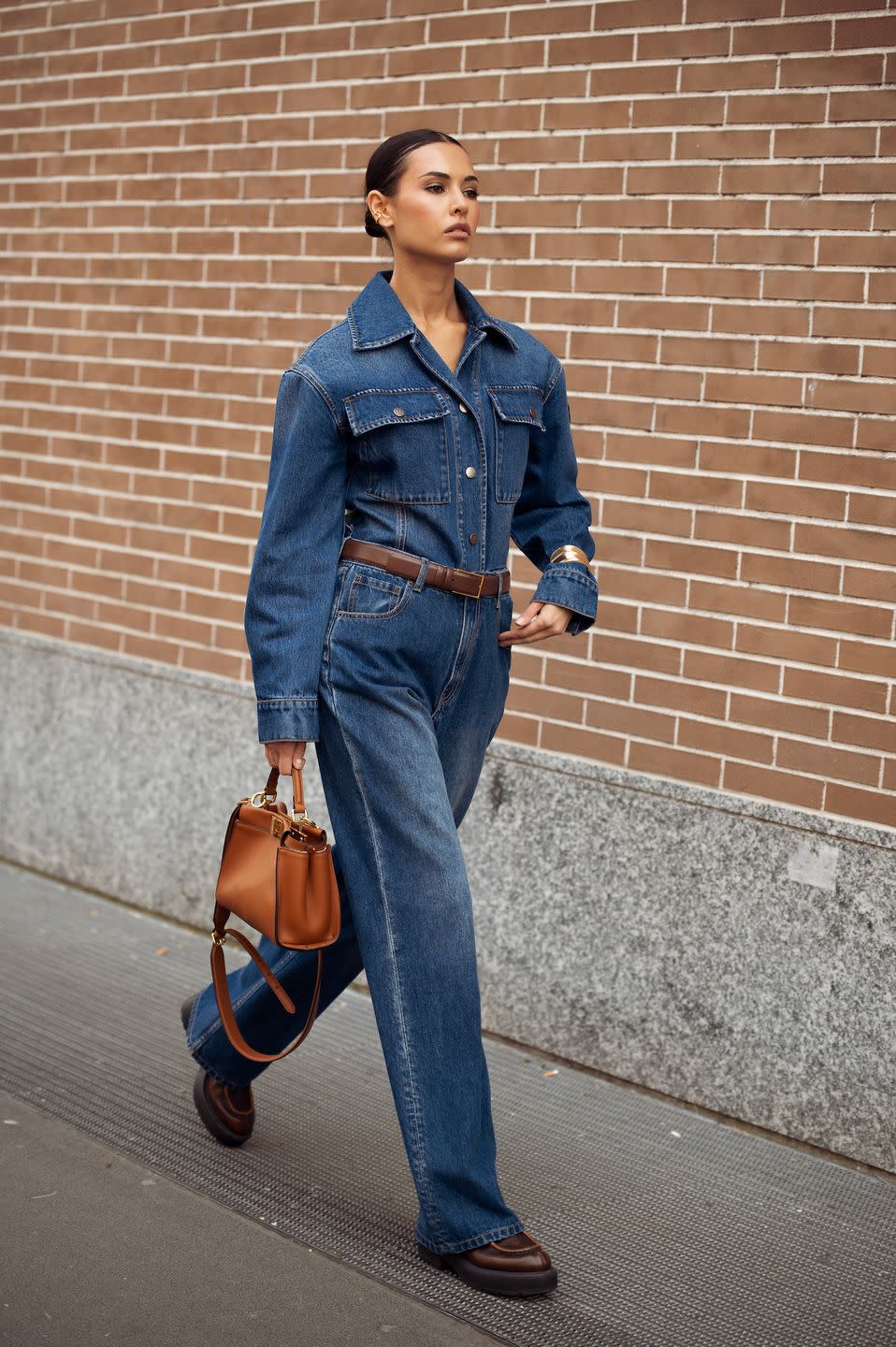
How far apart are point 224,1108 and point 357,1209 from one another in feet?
1.39

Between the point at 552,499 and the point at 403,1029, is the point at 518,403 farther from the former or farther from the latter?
the point at 403,1029

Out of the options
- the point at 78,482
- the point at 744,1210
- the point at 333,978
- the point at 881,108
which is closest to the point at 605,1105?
the point at 744,1210

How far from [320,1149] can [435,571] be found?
4.83 ft

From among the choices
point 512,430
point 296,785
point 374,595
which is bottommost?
point 296,785

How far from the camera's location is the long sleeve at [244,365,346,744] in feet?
10.3

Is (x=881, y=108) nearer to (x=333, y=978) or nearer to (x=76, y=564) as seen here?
(x=333, y=978)

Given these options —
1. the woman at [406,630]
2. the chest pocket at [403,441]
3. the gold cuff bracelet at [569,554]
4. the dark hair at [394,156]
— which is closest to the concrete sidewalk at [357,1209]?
the woman at [406,630]

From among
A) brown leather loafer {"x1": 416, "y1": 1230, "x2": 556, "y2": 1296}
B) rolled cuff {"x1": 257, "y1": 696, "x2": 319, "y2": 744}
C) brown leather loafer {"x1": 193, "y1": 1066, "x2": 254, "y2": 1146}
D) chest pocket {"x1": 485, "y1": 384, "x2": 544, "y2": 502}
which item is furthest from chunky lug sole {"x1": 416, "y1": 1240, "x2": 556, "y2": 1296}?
chest pocket {"x1": 485, "y1": 384, "x2": 544, "y2": 502}

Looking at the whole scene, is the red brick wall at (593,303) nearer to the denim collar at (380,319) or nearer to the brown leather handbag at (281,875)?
the denim collar at (380,319)

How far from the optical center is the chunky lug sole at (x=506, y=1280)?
314 centimetres

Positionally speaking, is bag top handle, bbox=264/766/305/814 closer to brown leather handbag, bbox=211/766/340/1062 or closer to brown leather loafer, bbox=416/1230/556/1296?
brown leather handbag, bbox=211/766/340/1062

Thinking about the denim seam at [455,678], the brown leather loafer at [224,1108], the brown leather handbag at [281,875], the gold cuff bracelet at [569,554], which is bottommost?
the brown leather loafer at [224,1108]

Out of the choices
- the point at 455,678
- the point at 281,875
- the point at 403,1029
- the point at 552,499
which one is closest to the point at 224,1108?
the point at 403,1029

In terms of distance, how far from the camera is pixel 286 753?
320 cm
